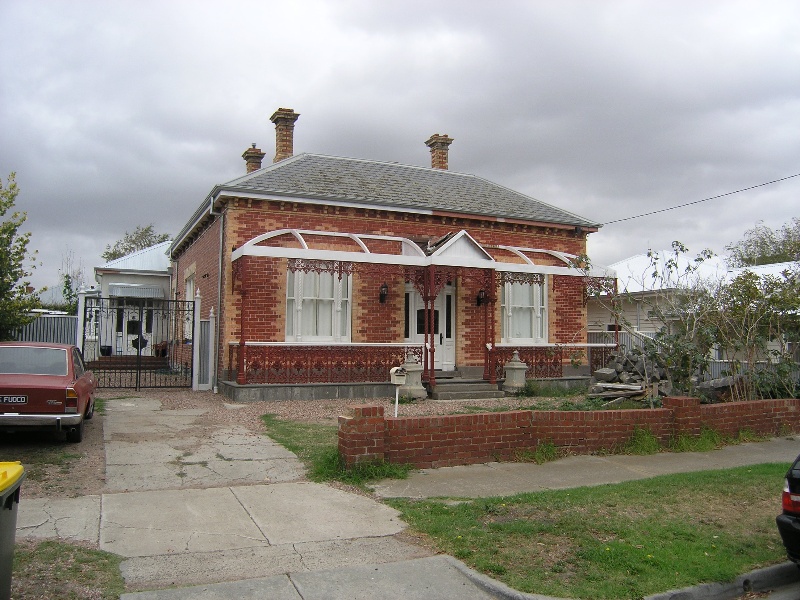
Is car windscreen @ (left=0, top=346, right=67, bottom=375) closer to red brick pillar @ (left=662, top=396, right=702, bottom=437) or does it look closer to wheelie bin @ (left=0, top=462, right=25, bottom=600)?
wheelie bin @ (left=0, top=462, right=25, bottom=600)

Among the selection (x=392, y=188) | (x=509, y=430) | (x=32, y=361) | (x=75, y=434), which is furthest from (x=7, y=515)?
(x=392, y=188)

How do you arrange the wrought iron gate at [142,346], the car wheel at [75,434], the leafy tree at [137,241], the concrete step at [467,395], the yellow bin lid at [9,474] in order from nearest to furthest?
the yellow bin lid at [9,474] → the car wheel at [75,434] → the concrete step at [467,395] → the wrought iron gate at [142,346] → the leafy tree at [137,241]

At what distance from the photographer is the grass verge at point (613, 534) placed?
522 cm

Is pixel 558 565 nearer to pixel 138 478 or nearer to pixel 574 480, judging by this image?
pixel 574 480

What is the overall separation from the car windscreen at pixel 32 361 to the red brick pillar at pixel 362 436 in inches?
183

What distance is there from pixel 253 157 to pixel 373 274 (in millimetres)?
8238

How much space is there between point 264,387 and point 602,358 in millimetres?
9689

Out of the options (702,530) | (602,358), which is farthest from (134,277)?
(702,530)

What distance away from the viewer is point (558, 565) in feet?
17.6

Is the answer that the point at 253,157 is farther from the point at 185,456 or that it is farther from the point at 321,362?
the point at 185,456

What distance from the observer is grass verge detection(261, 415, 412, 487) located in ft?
26.3

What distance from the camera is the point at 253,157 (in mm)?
22906

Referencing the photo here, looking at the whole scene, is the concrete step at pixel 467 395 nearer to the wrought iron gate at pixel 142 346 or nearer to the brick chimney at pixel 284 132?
the wrought iron gate at pixel 142 346

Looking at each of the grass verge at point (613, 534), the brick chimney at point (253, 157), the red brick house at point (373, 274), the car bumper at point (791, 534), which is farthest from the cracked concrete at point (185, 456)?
the brick chimney at point (253, 157)
